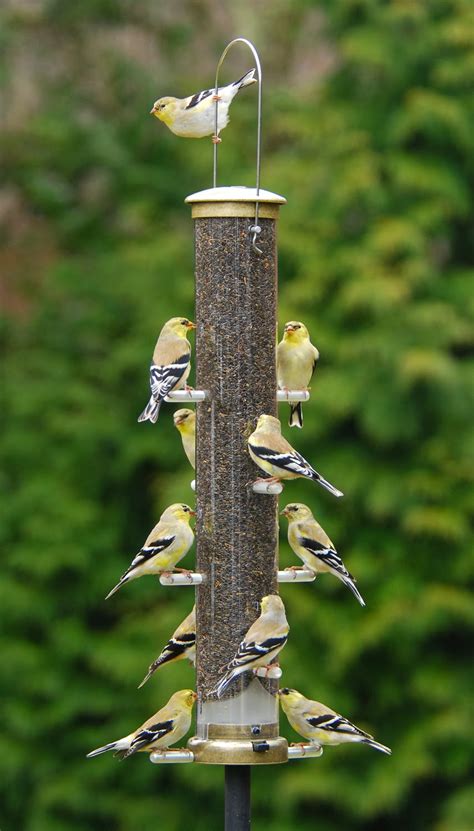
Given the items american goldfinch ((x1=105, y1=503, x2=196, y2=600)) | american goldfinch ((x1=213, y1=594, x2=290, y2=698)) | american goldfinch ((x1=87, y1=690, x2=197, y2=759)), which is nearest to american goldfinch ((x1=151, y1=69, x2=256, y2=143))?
american goldfinch ((x1=105, y1=503, x2=196, y2=600))

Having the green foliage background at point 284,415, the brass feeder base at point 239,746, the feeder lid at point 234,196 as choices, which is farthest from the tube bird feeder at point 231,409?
the green foliage background at point 284,415

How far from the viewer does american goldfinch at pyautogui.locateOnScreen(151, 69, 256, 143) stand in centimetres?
483

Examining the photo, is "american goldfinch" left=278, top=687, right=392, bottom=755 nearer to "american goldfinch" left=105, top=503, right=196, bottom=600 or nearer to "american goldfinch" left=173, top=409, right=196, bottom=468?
"american goldfinch" left=105, top=503, right=196, bottom=600

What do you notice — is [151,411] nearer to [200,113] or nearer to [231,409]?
[231,409]

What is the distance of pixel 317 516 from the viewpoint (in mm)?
8969

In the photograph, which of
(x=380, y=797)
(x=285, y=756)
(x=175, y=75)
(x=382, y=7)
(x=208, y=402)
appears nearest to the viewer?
(x=285, y=756)

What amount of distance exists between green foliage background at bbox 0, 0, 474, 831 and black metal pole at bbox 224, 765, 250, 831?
4246 millimetres

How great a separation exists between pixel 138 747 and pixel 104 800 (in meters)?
5.55

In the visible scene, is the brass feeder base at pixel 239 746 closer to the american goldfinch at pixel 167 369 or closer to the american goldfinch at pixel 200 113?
the american goldfinch at pixel 167 369

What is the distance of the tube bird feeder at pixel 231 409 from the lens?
4645mm

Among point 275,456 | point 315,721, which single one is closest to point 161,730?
point 315,721

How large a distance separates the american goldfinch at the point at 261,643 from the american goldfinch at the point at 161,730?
269 mm

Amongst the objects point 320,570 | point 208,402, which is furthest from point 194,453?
point 320,570

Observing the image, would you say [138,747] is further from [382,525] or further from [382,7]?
[382,7]
